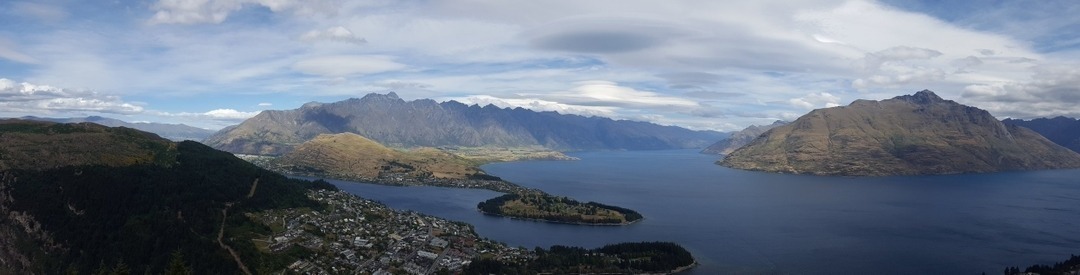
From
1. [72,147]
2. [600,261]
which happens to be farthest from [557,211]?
[72,147]

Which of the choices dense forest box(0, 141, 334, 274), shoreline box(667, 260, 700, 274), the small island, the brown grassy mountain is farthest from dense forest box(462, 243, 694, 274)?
the brown grassy mountain

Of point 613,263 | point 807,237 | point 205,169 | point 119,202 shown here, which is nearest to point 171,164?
point 205,169

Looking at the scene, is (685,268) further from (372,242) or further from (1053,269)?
(1053,269)

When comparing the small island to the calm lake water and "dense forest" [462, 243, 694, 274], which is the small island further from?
"dense forest" [462, 243, 694, 274]

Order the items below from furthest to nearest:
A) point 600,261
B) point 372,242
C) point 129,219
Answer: point 372,242, point 600,261, point 129,219

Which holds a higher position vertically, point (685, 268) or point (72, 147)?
point (72, 147)
